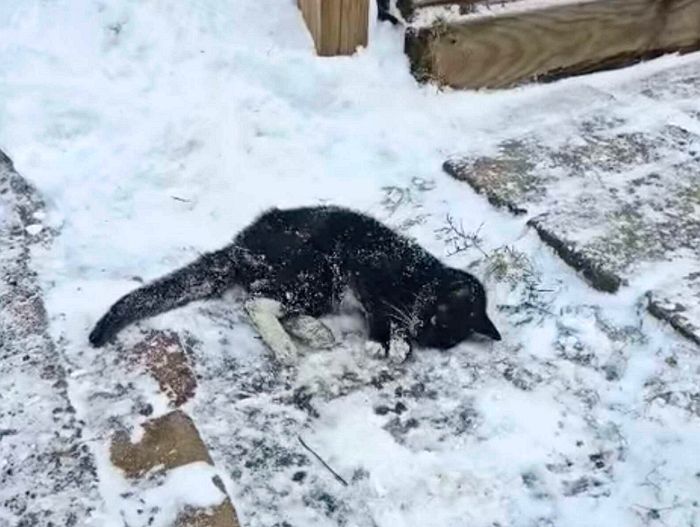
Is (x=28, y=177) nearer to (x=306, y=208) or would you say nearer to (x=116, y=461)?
(x=306, y=208)

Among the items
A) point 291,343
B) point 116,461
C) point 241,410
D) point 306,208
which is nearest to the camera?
point 116,461

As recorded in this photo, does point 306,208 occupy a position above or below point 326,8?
below

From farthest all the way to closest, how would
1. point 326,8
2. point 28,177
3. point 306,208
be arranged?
1. point 326,8
2. point 28,177
3. point 306,208

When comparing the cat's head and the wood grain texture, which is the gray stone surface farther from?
the wood grain texture

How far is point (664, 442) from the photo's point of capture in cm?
247

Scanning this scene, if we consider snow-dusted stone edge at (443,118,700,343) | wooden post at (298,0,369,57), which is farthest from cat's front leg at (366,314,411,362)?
wooden post at (298,0,369,57)

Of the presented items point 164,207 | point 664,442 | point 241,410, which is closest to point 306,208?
point 164,207

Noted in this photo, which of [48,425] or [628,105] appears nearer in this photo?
[48,425]

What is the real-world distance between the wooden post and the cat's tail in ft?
4.34

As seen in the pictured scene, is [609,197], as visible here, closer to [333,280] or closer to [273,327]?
[333,280]

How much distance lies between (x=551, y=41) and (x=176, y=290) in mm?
2254

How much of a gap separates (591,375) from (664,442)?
0.31 metres

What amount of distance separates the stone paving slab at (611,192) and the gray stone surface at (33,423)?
1.63 metres

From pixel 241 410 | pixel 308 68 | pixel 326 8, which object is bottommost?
pixel 241 410
